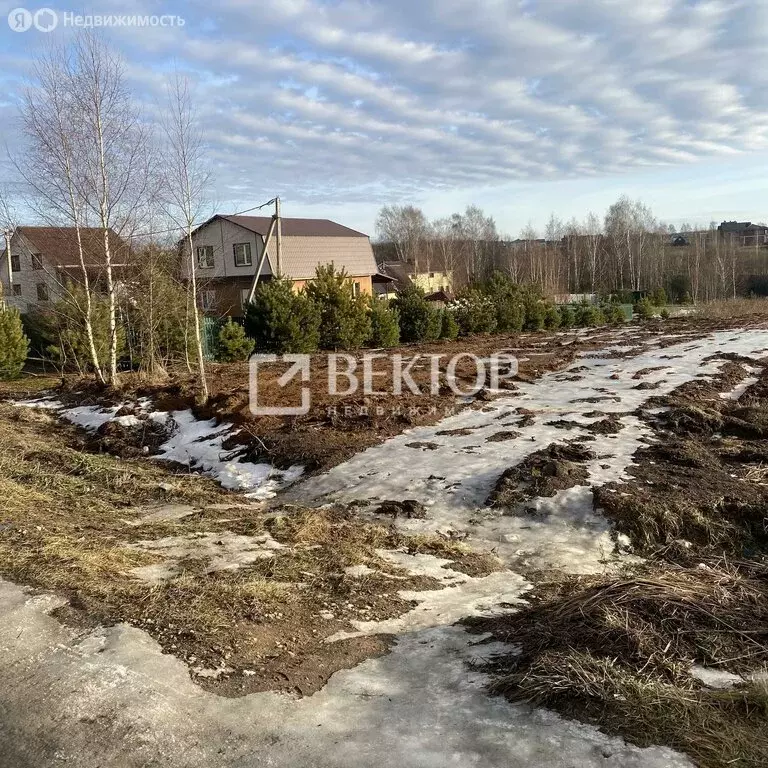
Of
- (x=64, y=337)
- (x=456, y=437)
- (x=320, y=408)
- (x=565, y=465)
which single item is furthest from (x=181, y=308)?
(x=565, y=465)

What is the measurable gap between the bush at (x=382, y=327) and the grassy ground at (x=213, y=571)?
13.8 m

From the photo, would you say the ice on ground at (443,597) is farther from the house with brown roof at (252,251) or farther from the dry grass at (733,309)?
the dry grass at (733,309)

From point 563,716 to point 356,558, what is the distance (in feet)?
8.49

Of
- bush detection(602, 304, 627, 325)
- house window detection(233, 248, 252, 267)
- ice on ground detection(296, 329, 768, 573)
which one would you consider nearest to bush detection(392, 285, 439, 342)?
ice on ground detection(296, 329, 768, 573)

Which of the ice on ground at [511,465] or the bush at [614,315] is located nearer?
the ice on ground at [511,465]

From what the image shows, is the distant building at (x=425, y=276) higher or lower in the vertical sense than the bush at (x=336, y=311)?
higher

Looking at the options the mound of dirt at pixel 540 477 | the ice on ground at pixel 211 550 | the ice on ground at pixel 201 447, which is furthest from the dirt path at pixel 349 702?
the ice on ground at pixel 201 447

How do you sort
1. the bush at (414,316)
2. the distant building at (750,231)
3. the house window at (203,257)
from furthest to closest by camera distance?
the distant building at (750,231) < the bush at (414,316) < the house window at (203,257)

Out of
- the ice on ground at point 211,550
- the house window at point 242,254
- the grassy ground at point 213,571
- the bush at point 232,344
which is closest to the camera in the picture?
the grassy ground at point 213,571

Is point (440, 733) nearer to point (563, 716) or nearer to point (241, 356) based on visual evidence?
point (563, 716)

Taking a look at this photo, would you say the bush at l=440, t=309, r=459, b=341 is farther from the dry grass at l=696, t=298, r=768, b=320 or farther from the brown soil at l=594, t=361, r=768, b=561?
the brown soil at l=594, t=361, r=768, b=561

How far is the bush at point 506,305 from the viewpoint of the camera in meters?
25.3

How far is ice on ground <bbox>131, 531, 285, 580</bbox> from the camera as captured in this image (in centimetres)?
452

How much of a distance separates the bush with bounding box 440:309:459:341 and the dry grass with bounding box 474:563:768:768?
1930 cm
